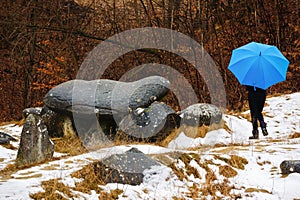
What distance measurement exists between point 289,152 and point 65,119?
243 inches

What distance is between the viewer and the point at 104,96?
32.0 feet

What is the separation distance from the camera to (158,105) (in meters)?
9.71

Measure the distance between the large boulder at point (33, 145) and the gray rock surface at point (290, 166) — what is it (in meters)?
4.04

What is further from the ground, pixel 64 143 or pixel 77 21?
pixel 77 21

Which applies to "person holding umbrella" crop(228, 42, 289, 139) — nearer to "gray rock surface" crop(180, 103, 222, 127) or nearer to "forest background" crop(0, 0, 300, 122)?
"gray rock surface" crop(180, 103, 222, 127)

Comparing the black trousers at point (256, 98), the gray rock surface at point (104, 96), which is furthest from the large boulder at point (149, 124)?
the black trousers at point (256, 98)

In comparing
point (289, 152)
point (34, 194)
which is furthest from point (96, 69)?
point (34, 194)

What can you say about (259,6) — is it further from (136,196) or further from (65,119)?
(136,196)

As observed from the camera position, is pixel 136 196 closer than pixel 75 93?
Yes

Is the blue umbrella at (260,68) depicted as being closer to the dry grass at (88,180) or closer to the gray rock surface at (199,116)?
the gray rock surface at (199,116)

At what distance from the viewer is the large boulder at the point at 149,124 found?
9188mm

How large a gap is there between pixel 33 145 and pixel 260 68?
15.5 feet

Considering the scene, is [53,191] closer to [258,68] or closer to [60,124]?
[258,68]

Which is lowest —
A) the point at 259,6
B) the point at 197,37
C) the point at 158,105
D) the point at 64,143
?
the point at 64,143
